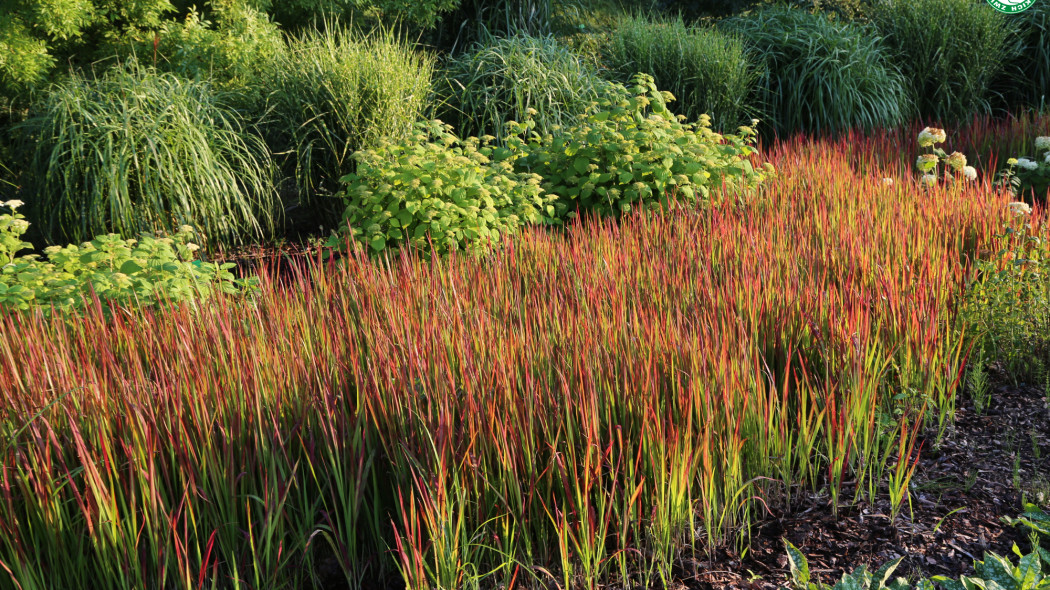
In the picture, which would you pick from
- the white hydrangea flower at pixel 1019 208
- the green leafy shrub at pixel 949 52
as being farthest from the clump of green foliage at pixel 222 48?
the green leafy shrub at pixel 949 52

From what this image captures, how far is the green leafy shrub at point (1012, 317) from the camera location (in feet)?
9.50

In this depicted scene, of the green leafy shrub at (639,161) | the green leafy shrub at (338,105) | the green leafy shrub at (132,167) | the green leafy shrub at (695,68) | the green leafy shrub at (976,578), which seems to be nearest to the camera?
the green leafy shrub at (976,578)

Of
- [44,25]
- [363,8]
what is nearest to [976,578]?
[44,25]

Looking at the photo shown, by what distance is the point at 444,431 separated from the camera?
1.80 meters

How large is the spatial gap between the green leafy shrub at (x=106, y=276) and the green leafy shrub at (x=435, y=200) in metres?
0.88

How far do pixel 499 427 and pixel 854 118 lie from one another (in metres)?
7.42

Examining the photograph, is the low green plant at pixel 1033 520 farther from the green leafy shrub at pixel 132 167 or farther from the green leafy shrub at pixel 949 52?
the green leafy shrub at pixel 949 52

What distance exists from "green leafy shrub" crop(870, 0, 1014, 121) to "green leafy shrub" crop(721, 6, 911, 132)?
16.0 inches

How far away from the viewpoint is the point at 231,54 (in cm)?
723

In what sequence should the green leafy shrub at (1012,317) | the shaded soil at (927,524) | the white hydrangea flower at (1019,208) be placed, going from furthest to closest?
the white hydrangea flower at (1019,208) < the green leafy shrub at (1012,317) < the shaded soil at (927,524)

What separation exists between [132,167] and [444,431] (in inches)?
152

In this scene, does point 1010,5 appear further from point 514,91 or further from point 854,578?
point 854,578

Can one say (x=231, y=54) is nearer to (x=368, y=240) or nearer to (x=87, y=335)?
(x=368, y=240)

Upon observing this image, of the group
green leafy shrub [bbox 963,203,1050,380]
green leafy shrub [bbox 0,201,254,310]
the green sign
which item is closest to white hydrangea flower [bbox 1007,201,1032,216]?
green leafy shrub [bbox 963,203,1050,380]
